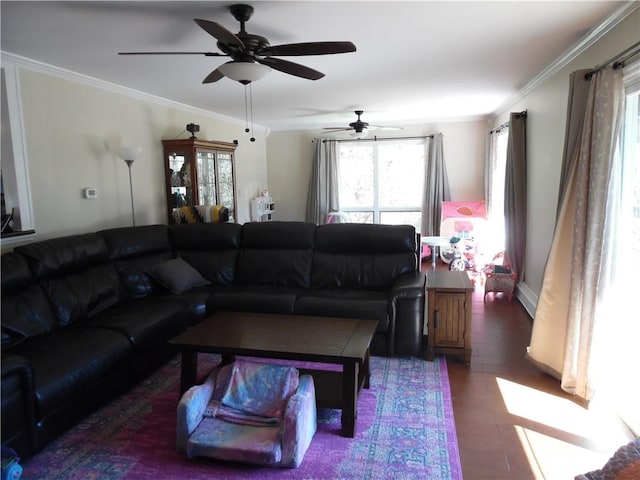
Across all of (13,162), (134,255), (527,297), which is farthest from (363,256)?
(13,162)

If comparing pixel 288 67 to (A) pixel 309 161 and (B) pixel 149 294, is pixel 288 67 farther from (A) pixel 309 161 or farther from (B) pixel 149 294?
(A) pixel 309 161

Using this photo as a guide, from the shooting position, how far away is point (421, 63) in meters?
3.58

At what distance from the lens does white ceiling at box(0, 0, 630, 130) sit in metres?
2.40

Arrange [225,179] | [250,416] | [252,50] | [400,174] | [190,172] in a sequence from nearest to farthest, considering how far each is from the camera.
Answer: [250,416] → [252,50] → [190,172] → [225,179] → [400,174]

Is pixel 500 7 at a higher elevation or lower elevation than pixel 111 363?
higher

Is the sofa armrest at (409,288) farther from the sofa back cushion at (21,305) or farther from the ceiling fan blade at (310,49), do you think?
the sofa back cushion at (21,305)

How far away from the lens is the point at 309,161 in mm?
7727

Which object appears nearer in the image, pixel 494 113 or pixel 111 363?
pixel 111 363

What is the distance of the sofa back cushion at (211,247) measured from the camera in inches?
157

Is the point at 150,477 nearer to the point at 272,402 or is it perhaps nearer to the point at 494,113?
the point at 272,402

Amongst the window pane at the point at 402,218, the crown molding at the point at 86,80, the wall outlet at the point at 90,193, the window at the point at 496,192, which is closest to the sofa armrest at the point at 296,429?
the wall outlet at the point at 90,193

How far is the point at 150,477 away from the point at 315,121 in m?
5.88

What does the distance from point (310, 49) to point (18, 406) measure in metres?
2.29

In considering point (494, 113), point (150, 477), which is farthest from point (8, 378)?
point (494, 113)
